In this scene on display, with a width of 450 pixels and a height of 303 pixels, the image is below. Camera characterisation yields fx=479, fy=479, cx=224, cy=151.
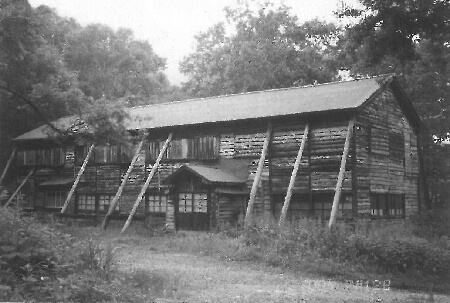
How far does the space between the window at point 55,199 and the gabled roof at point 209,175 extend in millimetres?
11267

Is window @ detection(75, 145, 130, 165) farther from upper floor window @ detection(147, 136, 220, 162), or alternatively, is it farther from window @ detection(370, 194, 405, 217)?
window @ detection(370, 194, 405, 217)

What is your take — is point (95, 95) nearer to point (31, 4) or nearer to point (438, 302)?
point (31, 4)

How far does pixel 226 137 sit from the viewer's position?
25406mm

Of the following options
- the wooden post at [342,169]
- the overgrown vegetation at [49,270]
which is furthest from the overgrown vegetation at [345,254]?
the overgrown vegetation at [49,270]

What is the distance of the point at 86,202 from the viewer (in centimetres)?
3072

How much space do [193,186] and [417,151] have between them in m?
13.8

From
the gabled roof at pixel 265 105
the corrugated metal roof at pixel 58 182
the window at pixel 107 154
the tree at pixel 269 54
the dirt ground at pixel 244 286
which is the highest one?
the tree at pixel 269 54

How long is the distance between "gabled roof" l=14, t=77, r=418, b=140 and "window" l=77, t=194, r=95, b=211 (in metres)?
5.62

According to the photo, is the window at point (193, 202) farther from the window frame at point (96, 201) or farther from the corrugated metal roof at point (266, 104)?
the window frame at point (96, 201)

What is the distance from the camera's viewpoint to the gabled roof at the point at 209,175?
22469mm

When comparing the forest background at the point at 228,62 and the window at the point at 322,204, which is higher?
the forest background at the point at 228,62

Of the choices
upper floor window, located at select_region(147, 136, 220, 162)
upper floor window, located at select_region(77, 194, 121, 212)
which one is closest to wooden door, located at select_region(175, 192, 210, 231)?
upper floor window, located at select_region(147, 136, 220, 162)

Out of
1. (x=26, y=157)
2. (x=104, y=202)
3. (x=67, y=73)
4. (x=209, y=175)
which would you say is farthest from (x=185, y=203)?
(x=26, y=157)

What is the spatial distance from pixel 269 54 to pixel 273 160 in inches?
783
